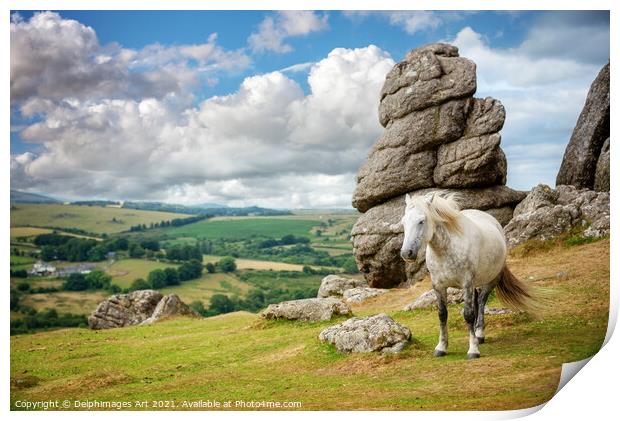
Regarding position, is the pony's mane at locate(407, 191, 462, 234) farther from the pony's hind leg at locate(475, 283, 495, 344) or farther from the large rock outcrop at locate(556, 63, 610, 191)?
the large rock outcrop at locate(556, 63, 610, 191)

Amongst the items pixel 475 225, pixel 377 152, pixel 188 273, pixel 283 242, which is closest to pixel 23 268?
pixel 475 225

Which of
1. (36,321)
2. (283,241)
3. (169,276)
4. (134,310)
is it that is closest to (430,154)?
(134,310)

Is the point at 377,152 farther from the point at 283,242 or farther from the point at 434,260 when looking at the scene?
the point at 283,242

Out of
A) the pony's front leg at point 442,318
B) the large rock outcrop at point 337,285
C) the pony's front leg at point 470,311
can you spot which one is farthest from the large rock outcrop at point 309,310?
the large rock outcrop at point 337,285

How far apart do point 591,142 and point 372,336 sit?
20.1 m

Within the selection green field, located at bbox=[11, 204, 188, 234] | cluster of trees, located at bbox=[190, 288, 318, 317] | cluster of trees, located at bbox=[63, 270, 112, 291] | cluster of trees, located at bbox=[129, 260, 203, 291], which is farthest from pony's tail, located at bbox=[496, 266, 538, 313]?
cluster of trees, located at bbox=[190, 288, 318, 317]

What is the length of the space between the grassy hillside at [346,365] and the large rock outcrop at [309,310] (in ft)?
1.50

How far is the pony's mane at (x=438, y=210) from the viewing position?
1173 centimetres

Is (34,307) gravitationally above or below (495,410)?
above

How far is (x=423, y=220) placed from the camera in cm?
1150

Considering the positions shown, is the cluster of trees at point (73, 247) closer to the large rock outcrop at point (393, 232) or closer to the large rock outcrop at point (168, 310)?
the large rock outcrop at point (168, 310)

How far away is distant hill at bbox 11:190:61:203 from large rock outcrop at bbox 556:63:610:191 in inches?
942

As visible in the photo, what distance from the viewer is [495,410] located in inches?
442
